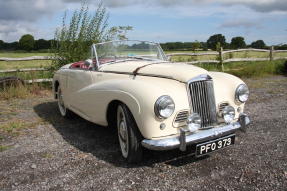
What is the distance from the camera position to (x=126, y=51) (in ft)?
16.9

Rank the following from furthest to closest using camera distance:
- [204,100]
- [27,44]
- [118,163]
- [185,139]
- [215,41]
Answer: [27,44]
[215,41]
[118,163]
[204,100]
[185,139]

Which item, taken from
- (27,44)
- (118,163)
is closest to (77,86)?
(118,163)

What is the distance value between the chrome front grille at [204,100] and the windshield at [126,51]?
1652mm

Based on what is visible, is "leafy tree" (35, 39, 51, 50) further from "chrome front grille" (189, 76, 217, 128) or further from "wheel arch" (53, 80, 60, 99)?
"chrome front grille" (189, 76, 217, 128)

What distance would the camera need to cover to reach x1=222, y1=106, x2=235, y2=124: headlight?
368cm

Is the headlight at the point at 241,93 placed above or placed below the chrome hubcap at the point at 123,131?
above

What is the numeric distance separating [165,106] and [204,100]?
582 mm

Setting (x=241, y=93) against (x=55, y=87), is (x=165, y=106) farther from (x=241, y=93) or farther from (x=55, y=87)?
(x=55, y=87)

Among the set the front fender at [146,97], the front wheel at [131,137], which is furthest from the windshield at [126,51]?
the front wheel at [131,137]

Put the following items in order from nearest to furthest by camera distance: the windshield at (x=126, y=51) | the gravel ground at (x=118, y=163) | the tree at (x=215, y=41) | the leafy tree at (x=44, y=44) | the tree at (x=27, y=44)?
the gravel ground at (x=118, y=163) < the windshield at (x=126, y=51) < the leafy tree at (x=44, y=44) < the tree at (x=215, y=41) < the tree at (x=27, y=44)

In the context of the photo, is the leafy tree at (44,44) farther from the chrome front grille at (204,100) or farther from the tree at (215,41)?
the tree at (215,41)

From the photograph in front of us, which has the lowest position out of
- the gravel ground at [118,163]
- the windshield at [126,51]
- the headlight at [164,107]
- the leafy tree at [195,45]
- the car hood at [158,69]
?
the gravel ground at [118,163]

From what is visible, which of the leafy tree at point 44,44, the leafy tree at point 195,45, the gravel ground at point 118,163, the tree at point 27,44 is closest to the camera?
the gravel ground at point 118,163

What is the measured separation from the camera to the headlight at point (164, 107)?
3.22m
